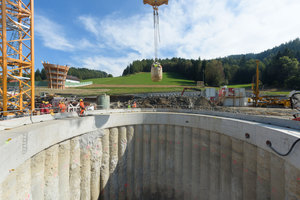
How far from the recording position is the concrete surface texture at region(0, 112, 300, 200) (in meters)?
5.91

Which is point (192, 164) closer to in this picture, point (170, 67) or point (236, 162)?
point (236, 162)

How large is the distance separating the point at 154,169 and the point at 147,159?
1.07 meters

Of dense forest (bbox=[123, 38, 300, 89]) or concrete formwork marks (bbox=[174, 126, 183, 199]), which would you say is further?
dense forest (bbox=[123, 38, 300, 89])

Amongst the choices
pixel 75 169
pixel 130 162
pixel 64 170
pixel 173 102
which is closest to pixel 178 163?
pixel 130 162

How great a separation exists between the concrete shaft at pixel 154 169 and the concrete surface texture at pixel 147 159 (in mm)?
39

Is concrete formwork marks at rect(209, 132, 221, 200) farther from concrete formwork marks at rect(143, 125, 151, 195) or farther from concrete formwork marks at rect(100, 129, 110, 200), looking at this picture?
concrete formwork marks at rect(100, 129, 110, 200)

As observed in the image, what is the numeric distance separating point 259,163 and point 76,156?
10.6m

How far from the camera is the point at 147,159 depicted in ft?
41.2

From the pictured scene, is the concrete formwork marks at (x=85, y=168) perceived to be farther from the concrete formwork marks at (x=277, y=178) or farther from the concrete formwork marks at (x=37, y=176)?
the concrete formwork marks at (x=277, y=178)

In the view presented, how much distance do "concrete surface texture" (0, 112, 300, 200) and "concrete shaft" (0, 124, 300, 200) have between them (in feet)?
0.13

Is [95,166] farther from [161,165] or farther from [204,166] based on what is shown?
[204,166]

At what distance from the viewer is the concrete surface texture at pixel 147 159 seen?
591 cm

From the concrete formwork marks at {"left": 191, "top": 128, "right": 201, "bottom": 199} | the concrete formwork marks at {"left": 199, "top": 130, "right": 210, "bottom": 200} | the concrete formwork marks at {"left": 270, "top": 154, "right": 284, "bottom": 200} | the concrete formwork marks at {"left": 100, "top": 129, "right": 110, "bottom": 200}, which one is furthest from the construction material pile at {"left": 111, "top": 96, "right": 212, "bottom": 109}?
the concrete formwork marks at {"left": 270, "top": 154, "right": 284, "bottom": 200}

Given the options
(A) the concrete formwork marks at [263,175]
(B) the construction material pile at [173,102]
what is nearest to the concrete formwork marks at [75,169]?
Answer: (A) the concrete formwork marks at [263,175]
